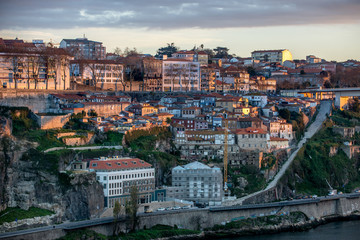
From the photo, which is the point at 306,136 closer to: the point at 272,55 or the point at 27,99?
the point at 27,99

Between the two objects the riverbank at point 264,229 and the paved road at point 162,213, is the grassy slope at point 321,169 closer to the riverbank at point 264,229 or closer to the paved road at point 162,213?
the paved road at point 162,213

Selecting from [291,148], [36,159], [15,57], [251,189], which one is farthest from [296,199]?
[15,57]

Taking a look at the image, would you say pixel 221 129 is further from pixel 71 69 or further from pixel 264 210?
pixel 71 69

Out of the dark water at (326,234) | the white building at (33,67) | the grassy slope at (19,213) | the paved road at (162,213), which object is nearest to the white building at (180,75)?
the white building at (33,67)

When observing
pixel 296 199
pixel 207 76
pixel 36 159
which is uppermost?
pixel 207 76

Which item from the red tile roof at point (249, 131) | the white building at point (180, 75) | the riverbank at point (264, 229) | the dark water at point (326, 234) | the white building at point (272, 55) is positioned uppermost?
the white building at point (272, 55)

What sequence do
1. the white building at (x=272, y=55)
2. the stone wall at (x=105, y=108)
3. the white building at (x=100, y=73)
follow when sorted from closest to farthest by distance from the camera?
the stone wall at (x=105, y=108), the white building at (x=100, y=73), the white building at (x=272, y=55)
